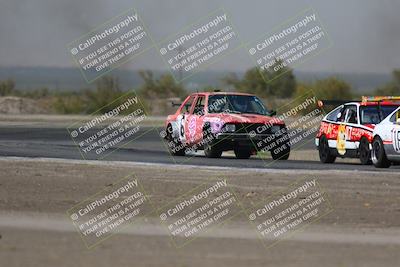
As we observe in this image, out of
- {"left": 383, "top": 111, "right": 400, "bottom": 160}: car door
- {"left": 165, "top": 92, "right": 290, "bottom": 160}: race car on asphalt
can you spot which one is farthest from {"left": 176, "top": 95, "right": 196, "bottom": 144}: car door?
{"left": 383, "top": 111, "right": 400, "bottom": 160}: car door

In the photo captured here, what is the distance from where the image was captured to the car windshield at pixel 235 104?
28422mm

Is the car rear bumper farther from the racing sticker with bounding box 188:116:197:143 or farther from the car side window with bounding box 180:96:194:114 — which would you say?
the car side window with bounding box 180:96:194:114

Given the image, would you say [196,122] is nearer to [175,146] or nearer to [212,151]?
[212,151]

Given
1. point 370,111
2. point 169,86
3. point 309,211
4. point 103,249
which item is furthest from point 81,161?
point 169,86

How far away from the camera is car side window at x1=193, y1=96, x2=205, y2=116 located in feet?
93.4

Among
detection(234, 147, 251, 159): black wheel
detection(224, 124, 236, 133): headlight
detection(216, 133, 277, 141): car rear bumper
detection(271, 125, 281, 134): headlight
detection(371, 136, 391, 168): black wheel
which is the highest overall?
detection(224, 124, 236, 133): headlight

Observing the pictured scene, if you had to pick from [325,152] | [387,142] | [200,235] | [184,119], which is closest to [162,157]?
[184,119]

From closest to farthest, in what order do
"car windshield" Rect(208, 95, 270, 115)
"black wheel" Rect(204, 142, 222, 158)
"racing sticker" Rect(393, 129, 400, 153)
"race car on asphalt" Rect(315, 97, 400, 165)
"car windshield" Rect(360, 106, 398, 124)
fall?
"racing sticker" Rect(393, 129, 400, 153)
"race car on asphalt" Rect(315, 97, 400, 165)
"car windshield" Rect(360, 106, 398, 124)
"black wheel" Rect(204, 142, 222, 158)
"car windshield" Rect(208, 95, 270, 115)

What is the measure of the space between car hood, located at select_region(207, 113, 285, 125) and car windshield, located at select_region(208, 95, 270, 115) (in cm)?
41

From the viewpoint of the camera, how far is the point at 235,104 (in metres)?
28.6

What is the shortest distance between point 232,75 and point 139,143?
179ft

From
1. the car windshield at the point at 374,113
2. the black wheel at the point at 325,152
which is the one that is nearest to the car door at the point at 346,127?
the car windshield at the point at 374,113

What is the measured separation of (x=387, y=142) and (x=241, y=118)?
15.3 feet

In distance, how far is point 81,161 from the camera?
2530cm
